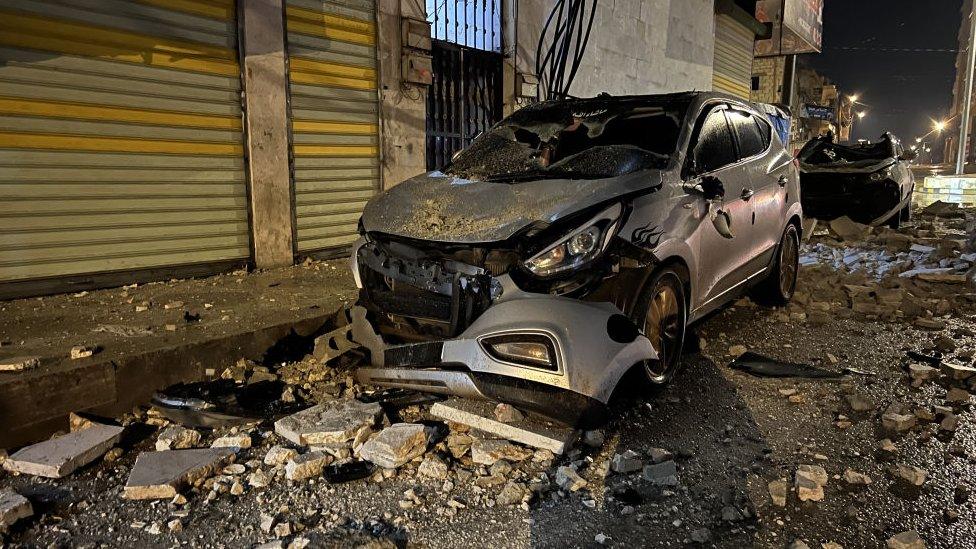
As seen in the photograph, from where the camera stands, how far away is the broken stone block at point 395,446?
9.68ft

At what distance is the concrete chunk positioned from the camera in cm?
307

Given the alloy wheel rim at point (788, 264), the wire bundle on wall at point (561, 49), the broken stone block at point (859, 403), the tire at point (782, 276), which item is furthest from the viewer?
the wire bundle on wall at point (561, 49)

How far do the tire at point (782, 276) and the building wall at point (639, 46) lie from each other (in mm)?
5251

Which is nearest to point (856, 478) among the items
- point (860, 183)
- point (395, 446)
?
point (395, 446)

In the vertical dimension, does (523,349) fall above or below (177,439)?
above

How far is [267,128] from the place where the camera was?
650 centimetres

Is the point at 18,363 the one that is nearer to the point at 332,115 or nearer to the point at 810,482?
the point at 810,482

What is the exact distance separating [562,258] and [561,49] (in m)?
7.61

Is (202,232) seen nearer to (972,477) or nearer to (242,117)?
(242,117)

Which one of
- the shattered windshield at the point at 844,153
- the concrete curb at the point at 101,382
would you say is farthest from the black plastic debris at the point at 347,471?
the shattered windshield at the point at 844,153

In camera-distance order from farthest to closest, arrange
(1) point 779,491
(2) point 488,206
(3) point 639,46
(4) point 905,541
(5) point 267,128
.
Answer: (3) point 639,46, (5) point 267,128, (2) point 488,206, (1) point 779,491, (4) point 905,541

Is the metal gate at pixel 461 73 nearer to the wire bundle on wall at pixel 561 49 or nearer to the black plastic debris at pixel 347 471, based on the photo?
the wire bundle on wall at pixel 561 49

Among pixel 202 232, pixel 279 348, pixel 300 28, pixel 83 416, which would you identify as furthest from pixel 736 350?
pixel 300 28

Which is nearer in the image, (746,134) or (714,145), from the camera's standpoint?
(714,145)
